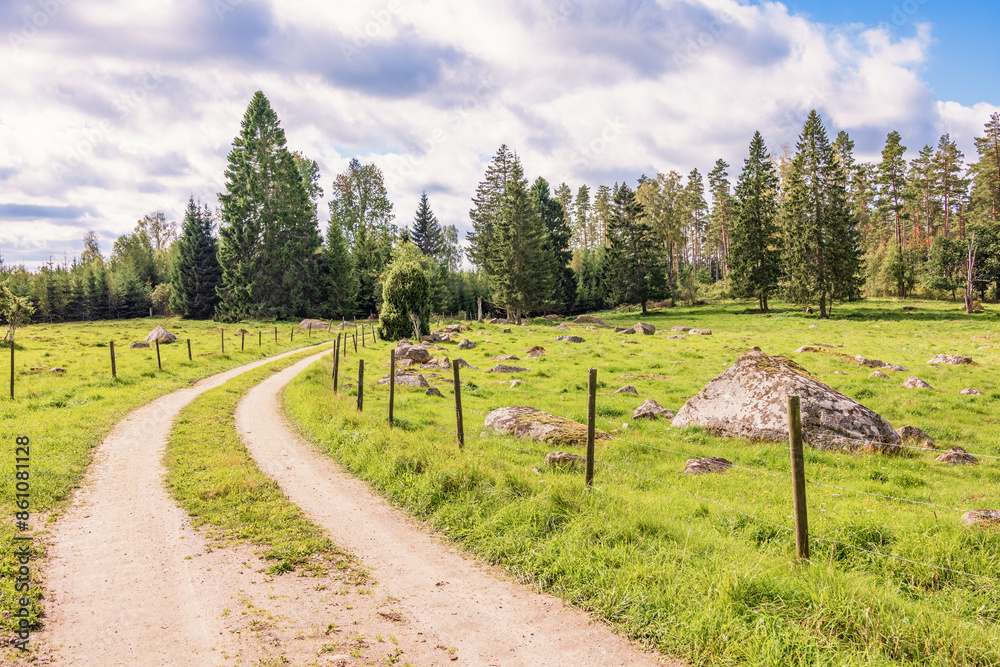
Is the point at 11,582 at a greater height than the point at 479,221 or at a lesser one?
lesser

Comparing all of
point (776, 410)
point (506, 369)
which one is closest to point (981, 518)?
point (776, 410)

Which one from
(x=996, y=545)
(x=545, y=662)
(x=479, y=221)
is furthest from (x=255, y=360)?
(x=479, y=221)

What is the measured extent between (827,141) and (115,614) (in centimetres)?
6641

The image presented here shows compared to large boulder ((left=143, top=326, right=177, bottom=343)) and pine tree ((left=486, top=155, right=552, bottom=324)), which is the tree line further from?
large boulder ((left=143, top=326, right=177, bottom=343))

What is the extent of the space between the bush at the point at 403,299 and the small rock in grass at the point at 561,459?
1159 inches

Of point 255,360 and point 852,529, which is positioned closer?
point 852,529

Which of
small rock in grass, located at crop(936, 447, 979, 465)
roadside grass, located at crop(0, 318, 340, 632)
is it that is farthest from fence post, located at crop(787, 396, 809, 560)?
roadside grass, located at crop(0, 318, 340, 632)

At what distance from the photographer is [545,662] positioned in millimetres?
5074

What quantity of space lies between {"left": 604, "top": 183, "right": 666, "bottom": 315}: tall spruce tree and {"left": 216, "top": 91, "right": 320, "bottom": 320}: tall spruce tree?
42.2m

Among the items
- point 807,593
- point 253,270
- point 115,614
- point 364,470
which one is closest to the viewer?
point 807,593

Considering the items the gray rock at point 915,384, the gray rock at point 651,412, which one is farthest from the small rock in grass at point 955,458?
the gray rock at point 915,384

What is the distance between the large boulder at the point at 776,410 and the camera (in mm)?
12484

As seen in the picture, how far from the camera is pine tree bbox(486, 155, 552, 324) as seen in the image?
6103 centimetres

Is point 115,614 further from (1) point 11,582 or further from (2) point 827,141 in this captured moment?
(2) point 827,141
